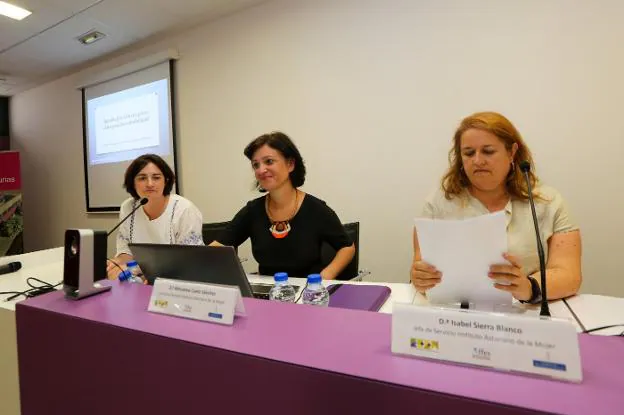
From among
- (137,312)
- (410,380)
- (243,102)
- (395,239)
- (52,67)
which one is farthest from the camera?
(52,67)

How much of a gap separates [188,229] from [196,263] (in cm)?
100

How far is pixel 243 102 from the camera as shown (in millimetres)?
3021

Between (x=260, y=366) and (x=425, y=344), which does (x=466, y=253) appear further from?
(x=260, y=366)

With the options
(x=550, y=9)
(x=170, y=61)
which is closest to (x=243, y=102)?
(x=170, y=61)

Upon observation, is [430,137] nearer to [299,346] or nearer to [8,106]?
[299,346]

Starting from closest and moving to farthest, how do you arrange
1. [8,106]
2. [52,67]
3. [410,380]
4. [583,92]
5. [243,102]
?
[410,380] < [583,92] < [243,102] < [52,67] < [8,106]

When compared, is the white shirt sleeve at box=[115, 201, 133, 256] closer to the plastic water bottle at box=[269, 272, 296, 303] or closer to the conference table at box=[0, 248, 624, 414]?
the conference table at box=[0, 248, 624, 414]

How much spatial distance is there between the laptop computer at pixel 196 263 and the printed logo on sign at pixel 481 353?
58 centimetres

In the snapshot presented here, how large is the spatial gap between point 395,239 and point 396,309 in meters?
2.02

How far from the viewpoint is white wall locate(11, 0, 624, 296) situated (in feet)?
6.43

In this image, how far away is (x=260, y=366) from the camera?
542 millimetres

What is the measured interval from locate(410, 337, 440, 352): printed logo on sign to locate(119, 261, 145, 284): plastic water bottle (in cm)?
91

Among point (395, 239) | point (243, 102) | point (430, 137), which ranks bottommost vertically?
point (395, 239)

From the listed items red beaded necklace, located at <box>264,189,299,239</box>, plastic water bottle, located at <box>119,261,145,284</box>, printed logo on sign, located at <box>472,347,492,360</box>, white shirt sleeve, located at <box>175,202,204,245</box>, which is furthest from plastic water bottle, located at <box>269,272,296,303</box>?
white shirt sleeve, located at <box>175,202,204,245</box>
